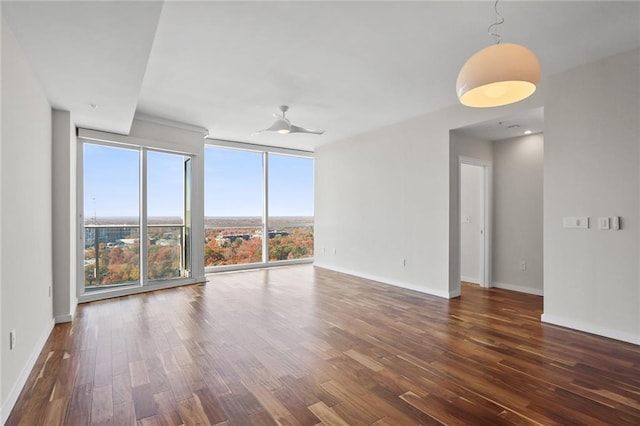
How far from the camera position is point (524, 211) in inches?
200

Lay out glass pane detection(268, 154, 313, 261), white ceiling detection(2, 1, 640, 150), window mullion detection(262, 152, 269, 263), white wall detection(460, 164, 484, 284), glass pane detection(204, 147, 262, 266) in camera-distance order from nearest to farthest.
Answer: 1. white ceiling detection(2, 1, 640, 150)
2. white wall detection(460, 164, 484, 284)
3. glass pane detection(204, 147, 262, 266)
4. window mullion detection(262, 152, 269, 263)
5. glass pane detection(268, 154, 313, 261)

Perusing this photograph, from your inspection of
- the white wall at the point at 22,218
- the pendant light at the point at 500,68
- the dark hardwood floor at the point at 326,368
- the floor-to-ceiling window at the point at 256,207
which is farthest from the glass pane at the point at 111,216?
the pendant light at the point at 500,68

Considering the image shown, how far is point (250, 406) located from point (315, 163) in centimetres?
600

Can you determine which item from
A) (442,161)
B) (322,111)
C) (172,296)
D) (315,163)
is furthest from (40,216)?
(315,163)

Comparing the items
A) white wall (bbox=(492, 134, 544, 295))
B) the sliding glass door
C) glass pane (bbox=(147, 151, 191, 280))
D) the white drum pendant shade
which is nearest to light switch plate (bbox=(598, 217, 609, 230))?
white wall (bbox=(492, 134, 544, 295))

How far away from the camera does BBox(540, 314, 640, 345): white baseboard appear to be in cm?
303

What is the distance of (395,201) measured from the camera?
552 cm

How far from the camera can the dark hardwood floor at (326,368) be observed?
1979 millimetres

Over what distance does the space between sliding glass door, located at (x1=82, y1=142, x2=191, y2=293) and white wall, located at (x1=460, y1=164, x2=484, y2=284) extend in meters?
4.90

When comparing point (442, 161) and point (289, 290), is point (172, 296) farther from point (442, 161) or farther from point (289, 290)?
point (442, 161)

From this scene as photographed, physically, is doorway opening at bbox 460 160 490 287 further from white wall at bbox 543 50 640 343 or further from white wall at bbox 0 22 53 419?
white wall at bbox 0 22 53 419

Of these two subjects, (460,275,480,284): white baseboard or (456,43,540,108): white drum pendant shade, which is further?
(460,275,480,284): white baseboard

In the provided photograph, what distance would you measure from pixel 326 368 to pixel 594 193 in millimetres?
3147

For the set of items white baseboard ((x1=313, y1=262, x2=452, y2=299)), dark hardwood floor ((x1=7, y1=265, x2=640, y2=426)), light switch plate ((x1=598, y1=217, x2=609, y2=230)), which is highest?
light switch plate ((x1=598, y1=217, x2=609, y2=230))
